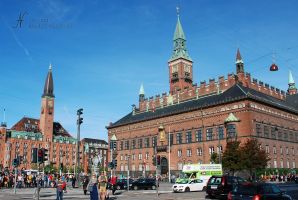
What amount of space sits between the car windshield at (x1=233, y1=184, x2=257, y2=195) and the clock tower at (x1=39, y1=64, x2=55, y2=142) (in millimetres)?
135630

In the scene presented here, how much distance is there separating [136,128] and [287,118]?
3705 centimetres

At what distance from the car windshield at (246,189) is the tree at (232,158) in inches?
1671

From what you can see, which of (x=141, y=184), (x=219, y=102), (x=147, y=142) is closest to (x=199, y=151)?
(x=219, y=102)

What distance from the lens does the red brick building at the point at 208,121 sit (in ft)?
211

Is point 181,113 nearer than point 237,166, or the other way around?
point 237,166

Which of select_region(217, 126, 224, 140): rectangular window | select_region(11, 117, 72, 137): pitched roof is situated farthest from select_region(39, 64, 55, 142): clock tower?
select_region(217, 126, 224, 140): rectangular window

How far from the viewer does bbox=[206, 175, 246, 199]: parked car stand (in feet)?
79.2

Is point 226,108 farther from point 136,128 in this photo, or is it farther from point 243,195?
point 243,195

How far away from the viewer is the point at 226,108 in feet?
218

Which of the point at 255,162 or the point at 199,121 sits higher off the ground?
the point at 199,121

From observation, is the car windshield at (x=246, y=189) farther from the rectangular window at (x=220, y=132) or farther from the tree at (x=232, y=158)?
the rectangular window at (x=220, y=132)

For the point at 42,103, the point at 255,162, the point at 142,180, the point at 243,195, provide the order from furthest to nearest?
the point at 42,103
the point at 255,162
the point at 142,180
the point at 243,195

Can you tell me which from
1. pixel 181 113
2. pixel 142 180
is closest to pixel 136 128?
pixel 181 113

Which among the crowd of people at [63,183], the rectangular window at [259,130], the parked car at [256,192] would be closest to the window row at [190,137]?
the rectangular window at [259,130]
